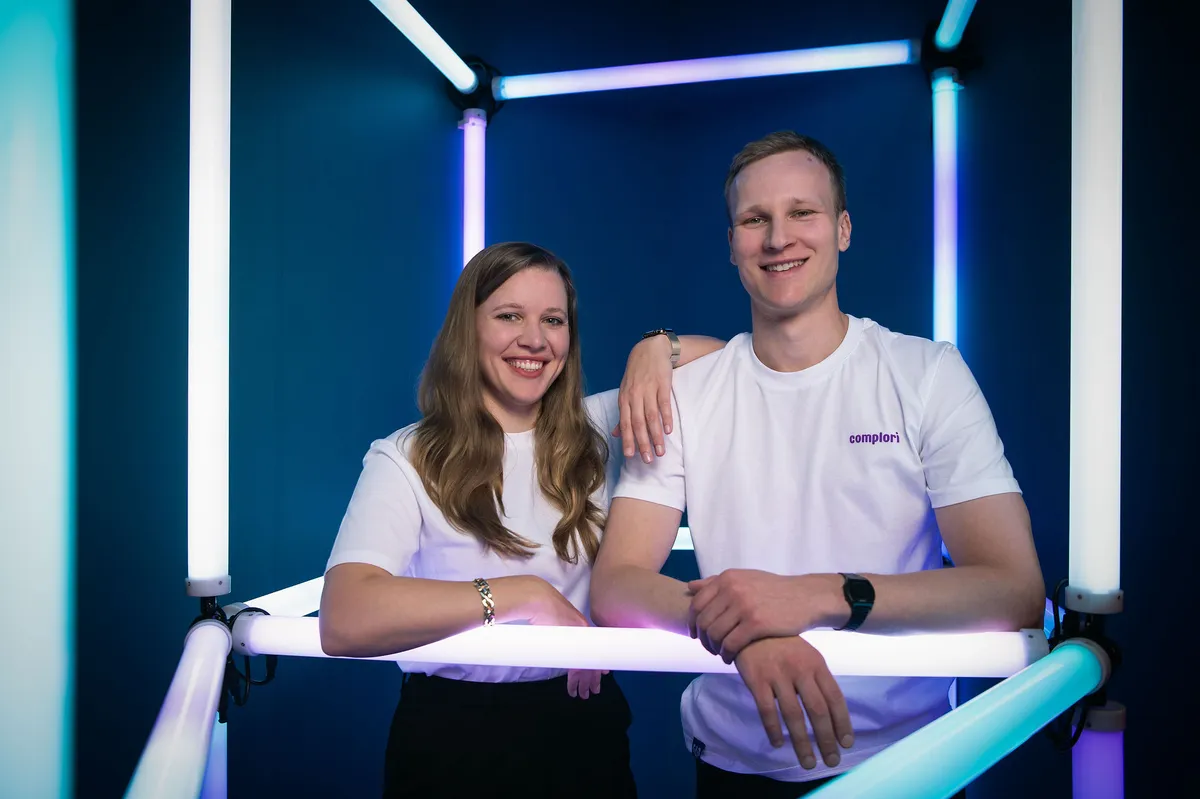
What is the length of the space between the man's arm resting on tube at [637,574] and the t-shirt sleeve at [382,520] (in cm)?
31

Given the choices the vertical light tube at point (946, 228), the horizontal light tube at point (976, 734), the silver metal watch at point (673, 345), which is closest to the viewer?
the horizontal light tube at point (976, 734)

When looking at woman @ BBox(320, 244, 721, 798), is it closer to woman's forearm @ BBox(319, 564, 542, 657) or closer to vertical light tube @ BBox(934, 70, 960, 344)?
woman's forearm @ BBox(319, 564, 542, 657)

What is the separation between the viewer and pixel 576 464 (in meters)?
1.38

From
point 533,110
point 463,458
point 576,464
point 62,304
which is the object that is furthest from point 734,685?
point 533,110

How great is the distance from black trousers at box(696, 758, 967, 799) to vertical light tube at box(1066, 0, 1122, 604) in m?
0.50

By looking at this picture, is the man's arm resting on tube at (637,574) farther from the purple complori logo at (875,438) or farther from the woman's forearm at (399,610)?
the purple complori logo at (875,438)

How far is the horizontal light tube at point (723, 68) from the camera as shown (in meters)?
1.88

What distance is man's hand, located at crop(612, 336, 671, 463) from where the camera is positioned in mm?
1236

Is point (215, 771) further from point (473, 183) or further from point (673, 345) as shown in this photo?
point (473, 183)

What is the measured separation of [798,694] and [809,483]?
0.44m

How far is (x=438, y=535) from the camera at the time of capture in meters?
1.28

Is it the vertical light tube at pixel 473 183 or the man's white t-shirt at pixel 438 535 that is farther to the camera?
A: the vertical light tube at pixel 473 183

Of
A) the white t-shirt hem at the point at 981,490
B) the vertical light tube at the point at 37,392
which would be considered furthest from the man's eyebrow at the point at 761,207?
the vertical light tube at the point at 37,392

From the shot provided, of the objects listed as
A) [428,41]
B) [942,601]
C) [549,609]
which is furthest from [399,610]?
[428,41]
